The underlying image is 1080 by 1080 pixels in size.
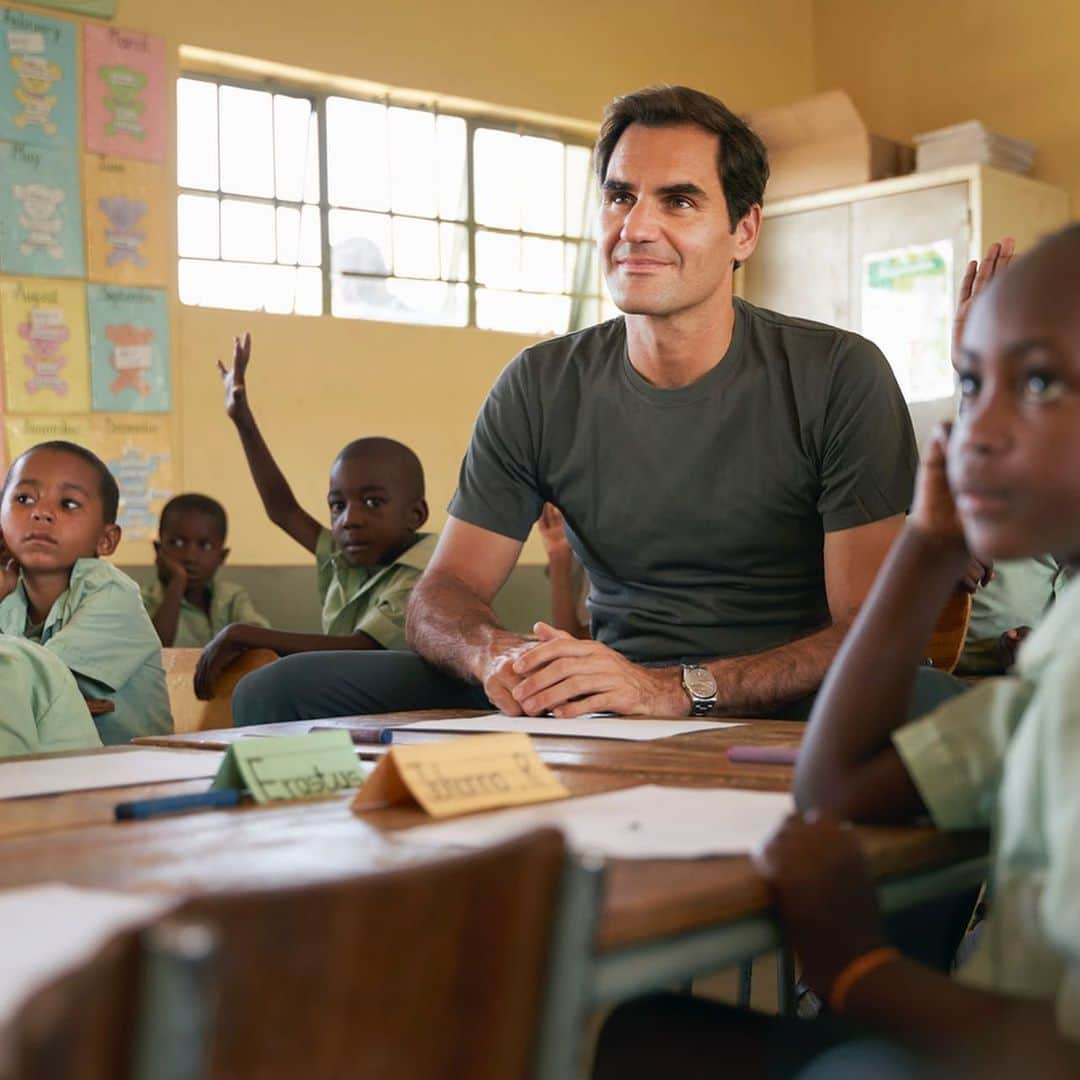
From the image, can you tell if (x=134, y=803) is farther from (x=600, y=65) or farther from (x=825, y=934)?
(x=600, y=65)

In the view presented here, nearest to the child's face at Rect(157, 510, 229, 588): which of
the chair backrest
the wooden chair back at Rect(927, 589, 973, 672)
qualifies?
the wooden chair back at Rect(927, 589, 973, 672)

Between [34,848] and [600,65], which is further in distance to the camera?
[600,65]

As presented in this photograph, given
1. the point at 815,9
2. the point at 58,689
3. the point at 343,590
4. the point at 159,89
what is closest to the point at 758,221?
the point at 58,689

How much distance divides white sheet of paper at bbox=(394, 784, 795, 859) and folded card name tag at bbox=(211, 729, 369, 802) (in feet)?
0.60

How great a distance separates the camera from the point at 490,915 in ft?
2.05

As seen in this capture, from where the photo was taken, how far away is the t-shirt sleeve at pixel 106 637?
2.75 metres

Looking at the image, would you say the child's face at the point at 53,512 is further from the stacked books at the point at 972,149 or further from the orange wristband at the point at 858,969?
the stacked books at the point at 972,149

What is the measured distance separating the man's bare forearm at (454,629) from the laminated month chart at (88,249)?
8.28 feet

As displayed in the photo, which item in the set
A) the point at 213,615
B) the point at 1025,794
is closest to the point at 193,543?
the point at 213,615

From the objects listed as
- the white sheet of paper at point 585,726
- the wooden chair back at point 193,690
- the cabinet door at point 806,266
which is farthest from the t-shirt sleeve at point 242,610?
the white sheet of paper at point 585,726

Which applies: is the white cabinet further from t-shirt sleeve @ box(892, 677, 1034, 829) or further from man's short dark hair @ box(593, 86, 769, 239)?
t-shirt sleeve @ box(892, 677, 1034, 829)

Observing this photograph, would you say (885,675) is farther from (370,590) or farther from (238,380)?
(238,380)

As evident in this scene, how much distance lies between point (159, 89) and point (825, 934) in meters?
4.53

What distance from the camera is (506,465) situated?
2.49 meters
